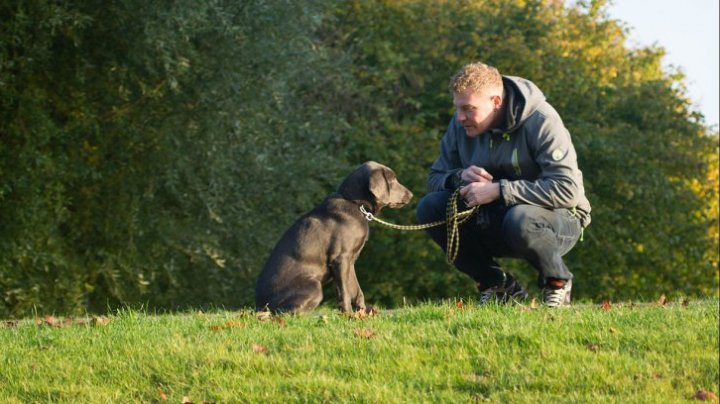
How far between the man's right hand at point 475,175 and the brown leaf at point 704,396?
10.7ft

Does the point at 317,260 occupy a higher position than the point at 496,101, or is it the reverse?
the point at 496,101

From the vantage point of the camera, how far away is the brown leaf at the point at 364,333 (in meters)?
7.50

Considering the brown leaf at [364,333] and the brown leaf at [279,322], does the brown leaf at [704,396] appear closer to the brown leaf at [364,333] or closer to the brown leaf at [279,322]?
the brown leaf at [364,333]

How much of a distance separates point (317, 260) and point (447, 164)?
1559 millimetres

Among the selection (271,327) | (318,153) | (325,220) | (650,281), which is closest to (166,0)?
(318,153)

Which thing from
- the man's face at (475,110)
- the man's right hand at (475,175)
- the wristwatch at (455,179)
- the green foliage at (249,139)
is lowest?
the green foliage at (249,139)

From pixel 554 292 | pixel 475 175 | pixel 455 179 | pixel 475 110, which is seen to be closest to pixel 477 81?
pixel 475 110

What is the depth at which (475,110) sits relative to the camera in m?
9.10

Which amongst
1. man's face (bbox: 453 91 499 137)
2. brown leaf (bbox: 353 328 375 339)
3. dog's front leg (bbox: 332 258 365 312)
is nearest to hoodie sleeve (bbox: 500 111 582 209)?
man's face (bbox: 453 91 499 137)

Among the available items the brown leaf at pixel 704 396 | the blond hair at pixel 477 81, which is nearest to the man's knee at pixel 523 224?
the blond hair at pixel 477 81

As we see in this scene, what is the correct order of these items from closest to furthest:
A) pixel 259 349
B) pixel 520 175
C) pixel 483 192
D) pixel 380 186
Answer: pixel 259 349 < pixel 483 192 < pixel 520 175 < pixel 380 186

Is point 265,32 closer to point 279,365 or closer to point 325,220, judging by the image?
point 325,220

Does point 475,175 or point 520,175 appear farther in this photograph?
point 520,175

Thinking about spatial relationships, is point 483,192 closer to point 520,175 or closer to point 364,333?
point 520,175
